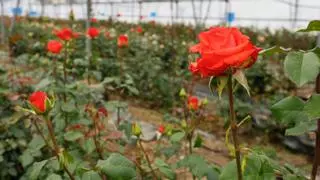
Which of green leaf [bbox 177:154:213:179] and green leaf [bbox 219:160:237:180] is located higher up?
green leaf [bbox 219:160:237:180]

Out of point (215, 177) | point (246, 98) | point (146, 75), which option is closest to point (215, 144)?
point (246, 98)

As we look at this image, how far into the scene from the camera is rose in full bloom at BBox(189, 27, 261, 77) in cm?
76

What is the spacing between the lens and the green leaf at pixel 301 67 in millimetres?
824

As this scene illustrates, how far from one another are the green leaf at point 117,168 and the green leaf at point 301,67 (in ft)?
1.62

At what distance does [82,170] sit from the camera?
121 centimetres

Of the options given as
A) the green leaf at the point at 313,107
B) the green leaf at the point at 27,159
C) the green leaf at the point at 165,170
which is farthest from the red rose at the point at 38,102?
the green leaf at the point at 27,159

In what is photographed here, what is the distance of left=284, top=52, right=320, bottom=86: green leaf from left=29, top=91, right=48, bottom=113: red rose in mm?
624

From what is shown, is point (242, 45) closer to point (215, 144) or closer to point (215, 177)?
point (215, 177)

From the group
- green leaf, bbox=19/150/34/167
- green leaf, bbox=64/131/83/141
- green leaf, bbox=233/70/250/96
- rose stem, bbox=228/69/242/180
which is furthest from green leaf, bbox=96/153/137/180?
green leaf, bbox=19/150/34/167

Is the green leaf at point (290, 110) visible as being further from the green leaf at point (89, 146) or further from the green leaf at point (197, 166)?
the green leaf at point (89, 146)

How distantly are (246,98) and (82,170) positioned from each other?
3.42 metres

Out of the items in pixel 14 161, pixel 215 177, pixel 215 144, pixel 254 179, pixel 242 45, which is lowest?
pixel 215 144

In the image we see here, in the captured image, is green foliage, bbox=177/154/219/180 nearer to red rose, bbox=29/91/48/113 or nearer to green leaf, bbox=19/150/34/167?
red rose, bbox=29/91/48/113

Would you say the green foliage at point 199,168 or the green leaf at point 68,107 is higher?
the green leaf at point 68,107
